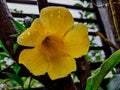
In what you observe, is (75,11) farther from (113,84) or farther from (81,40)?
(81,40)

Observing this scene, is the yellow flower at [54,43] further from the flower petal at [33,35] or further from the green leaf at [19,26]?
the green leaf at [19,26]

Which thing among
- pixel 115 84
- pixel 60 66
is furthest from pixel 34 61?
pixel 115 84

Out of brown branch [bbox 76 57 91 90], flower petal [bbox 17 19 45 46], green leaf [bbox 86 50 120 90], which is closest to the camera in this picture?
flower petal [bbox 17 19 45 46]

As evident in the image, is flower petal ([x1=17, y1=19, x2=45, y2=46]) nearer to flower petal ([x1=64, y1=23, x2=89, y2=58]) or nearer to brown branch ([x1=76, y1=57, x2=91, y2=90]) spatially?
flower petal ([x1=64, y1=23, x2=89, y2=58])

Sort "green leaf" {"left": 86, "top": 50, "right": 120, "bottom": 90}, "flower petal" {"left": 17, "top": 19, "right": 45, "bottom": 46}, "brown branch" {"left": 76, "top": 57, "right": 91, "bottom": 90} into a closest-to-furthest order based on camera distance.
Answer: "flower petal" {"left": 17, "top": 19, "right": 45, "bottom": 46}, "green leaf" {"left": 86, "top": 50, "right": 120, "bottom": 90}, "brown branch" {"left": 76, "top": 57, "right": 91, "bottom": 90}

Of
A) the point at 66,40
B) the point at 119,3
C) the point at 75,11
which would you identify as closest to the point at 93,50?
the point at 75,11

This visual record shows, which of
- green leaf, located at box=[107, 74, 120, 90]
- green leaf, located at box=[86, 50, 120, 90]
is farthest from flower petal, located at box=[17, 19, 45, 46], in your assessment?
green leaf, located at box=[107, 74, 120, 90]
